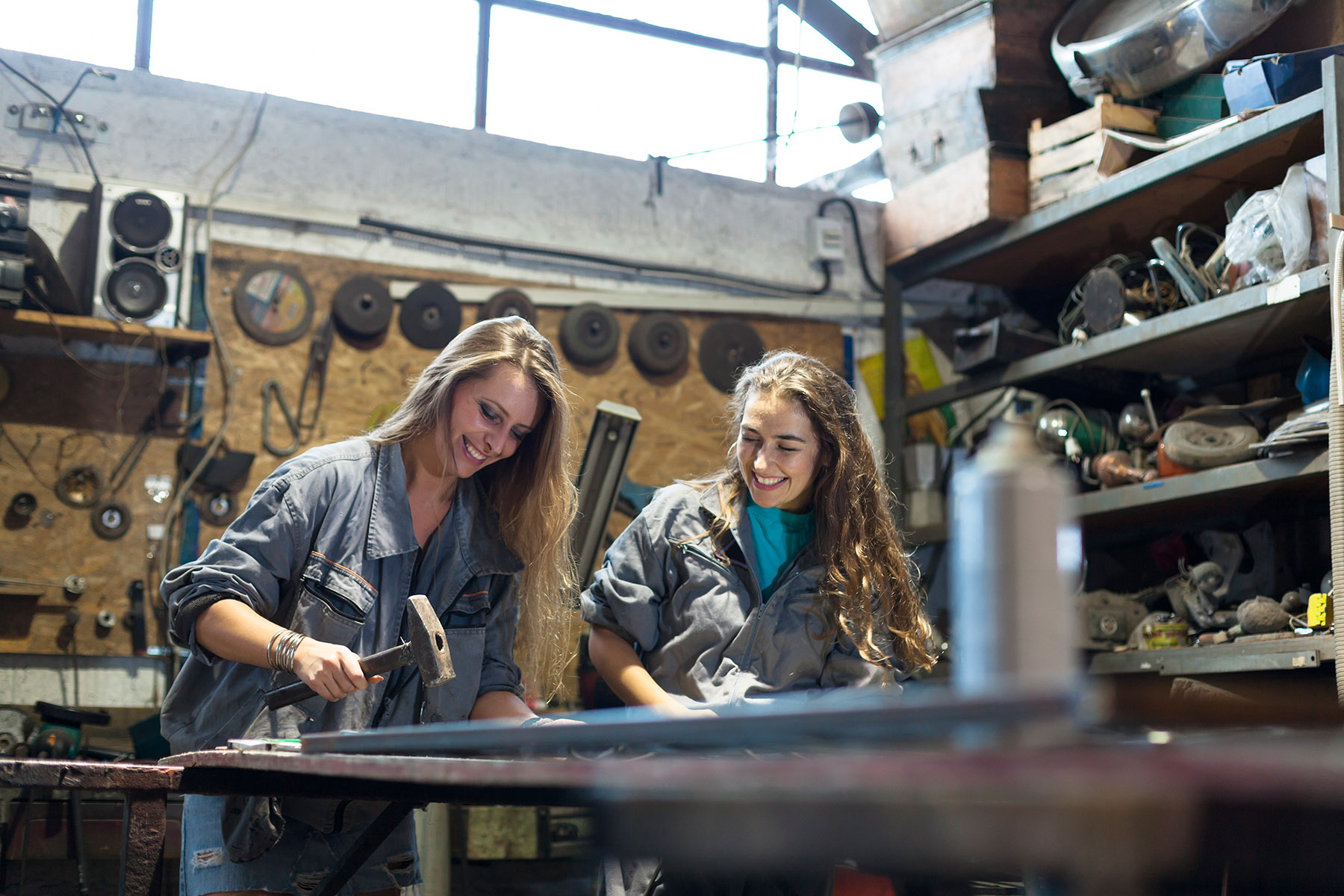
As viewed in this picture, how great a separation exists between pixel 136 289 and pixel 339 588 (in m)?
2.66

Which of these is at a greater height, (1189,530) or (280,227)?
(280,227)

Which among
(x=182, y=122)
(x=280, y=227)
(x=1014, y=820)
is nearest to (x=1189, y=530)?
(x=280, y=227)

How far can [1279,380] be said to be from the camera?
428cm

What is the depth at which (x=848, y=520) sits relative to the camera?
7.54 feet

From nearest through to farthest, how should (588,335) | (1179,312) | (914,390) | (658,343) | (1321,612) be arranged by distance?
1. (1321,612)
2. (1179,312)
3. (588,335)
4. (658,343)
5. (914,390)

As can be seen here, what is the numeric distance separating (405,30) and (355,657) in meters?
4.11

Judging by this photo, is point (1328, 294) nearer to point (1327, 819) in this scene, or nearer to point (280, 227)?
point (1327, 819)

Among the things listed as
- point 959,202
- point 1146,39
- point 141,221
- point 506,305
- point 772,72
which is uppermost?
point 772,72

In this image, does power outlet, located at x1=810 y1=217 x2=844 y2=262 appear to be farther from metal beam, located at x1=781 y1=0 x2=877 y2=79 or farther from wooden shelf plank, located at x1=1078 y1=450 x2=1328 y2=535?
wooden shelf plank, located at x1=1078 y1=450 x2=1328 y2=535

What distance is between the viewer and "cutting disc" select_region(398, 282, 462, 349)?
4605 mm

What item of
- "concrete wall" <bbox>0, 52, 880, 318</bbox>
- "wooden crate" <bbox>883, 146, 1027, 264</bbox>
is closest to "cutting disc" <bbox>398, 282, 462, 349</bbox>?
"concrete wall" <bbox>0, 52, 880, 318</bbox>

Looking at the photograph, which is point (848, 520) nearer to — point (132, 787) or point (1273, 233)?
point (132, 787)

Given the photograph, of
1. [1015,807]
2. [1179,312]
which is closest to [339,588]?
[1015,807]

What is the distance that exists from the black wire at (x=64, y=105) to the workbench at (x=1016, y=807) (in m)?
4.16
